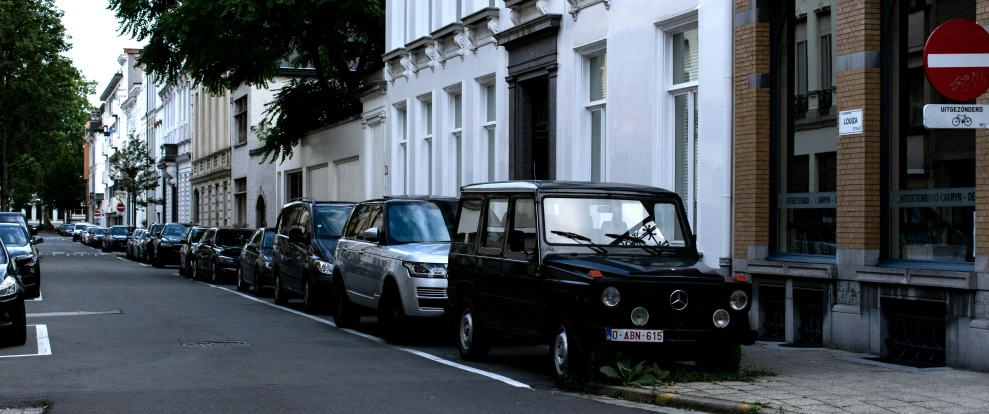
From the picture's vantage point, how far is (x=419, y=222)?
15.8 m

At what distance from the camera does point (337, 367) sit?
1191 centimetres

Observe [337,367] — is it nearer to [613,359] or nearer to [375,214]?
[613,359]

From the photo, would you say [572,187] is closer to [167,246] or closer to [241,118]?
[167,246]

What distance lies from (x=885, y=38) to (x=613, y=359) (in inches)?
214

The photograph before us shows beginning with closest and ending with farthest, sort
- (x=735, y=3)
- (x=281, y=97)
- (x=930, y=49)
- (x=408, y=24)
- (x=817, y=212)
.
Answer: (x=930, y=49)
(x=817, y=212)
(x=735, y=3)
(x=408, y=24)
(x=281, y=97)

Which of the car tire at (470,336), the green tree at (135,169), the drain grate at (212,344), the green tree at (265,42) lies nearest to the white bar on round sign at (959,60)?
the car tire at (470,336)

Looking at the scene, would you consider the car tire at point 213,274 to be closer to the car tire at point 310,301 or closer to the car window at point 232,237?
the car window at point 232,237

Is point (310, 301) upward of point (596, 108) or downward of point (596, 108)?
downward

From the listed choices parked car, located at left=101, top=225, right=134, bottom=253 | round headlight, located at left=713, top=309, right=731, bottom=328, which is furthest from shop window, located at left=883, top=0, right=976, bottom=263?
parked car, located at left=101, top=225, right=134, bottom=253

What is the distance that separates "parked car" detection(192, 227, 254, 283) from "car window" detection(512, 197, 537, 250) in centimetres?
1829

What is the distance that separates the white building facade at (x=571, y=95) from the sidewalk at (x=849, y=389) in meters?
4.23

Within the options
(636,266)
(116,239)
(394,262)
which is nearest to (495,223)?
(636,266)

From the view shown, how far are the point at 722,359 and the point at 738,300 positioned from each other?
0.61 meters

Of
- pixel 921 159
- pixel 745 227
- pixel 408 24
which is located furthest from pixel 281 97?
pixel 921 159
